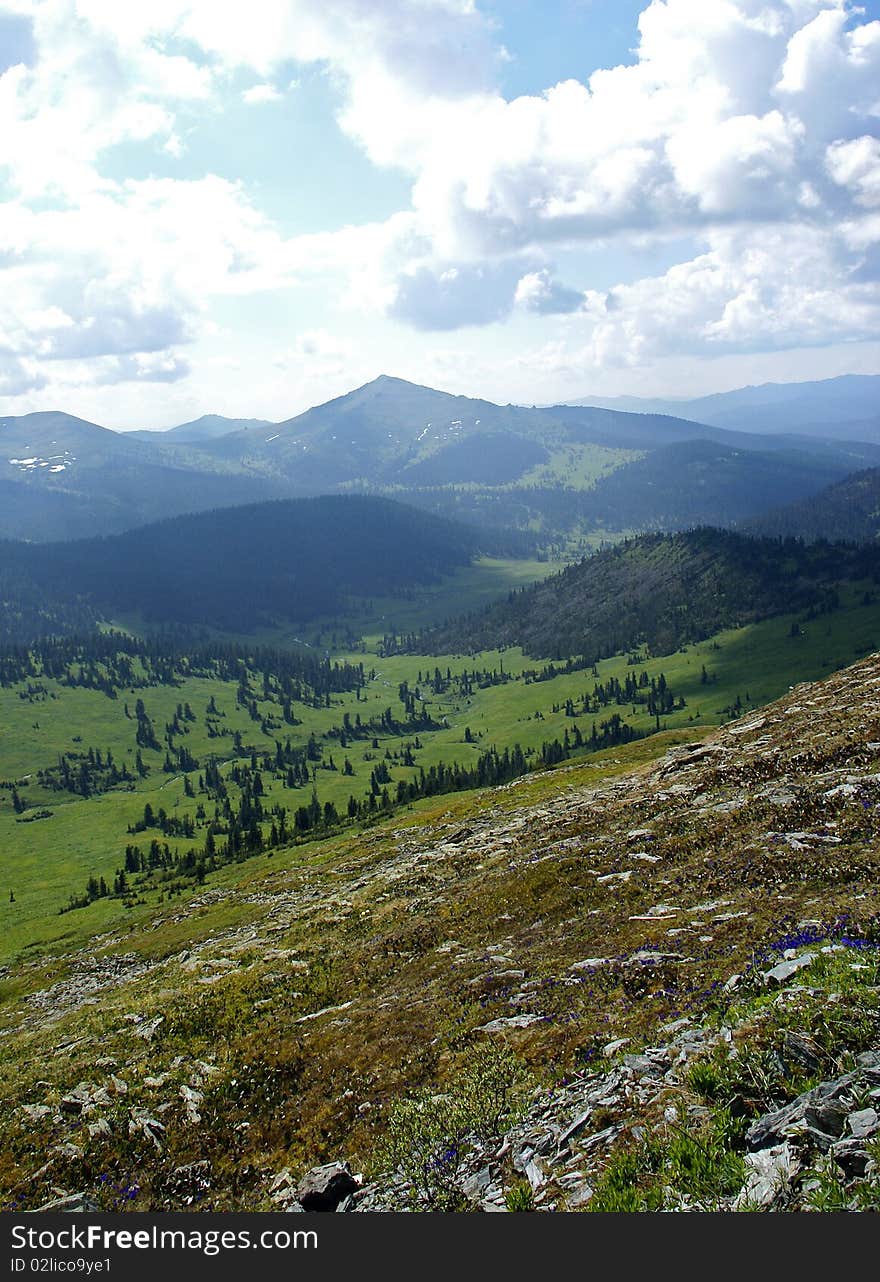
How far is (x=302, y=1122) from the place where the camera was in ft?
77.1

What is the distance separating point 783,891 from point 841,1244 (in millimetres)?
18982

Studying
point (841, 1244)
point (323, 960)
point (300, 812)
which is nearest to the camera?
point (841, 1244)

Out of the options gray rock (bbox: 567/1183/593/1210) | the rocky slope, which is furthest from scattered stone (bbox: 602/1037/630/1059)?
gray rock (bbox: 567/1183/593/1210)

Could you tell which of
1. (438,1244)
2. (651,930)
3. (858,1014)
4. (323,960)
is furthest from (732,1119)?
(323,960)

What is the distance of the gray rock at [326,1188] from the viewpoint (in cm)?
1766

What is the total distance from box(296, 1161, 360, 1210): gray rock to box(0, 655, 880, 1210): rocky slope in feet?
0.89

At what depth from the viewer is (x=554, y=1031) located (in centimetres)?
2236

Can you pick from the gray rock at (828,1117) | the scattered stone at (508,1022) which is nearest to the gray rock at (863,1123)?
the gray rock at (828,1117)

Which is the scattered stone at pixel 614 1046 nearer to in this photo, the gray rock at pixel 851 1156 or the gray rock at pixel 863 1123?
the gray rock at pixel 863 1123

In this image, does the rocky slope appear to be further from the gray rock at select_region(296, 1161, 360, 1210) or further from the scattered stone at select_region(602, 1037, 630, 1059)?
the gray rock at select_region(296, 1161, 360, 1210)

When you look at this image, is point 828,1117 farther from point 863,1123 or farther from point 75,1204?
point 75,1204

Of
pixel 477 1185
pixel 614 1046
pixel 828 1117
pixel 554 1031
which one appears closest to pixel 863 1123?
pixel 828 1117

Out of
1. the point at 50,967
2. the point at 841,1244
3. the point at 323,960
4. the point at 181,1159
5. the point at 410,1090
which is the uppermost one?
the point at 841,1244

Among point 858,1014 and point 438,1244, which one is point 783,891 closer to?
point 858,1014
